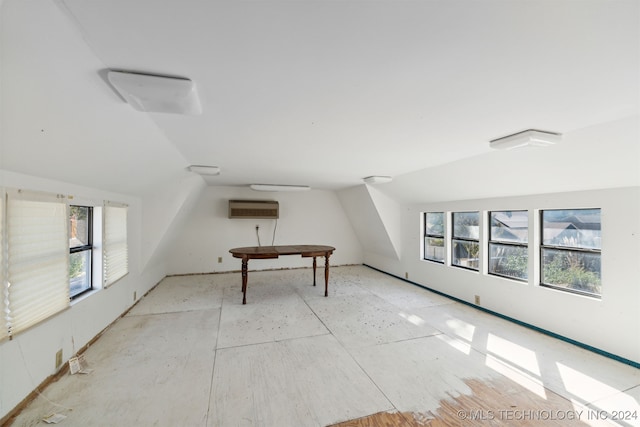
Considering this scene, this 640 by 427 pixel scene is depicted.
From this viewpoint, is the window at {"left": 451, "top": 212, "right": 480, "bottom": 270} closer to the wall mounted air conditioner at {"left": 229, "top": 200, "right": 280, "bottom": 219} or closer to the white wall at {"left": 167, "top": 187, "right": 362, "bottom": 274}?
the white wall at {"left": 167, "top": 187, "right": 362, "bottom": 274}

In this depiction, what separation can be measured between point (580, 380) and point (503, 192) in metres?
2.12

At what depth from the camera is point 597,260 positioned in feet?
9.16

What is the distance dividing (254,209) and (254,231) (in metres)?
0.62

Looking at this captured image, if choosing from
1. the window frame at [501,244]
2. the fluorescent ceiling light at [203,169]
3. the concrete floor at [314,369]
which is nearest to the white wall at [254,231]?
the concrete floor at [314,369]

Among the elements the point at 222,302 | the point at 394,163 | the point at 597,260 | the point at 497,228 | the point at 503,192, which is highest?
the point at 394,163

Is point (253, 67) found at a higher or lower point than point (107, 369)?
higher

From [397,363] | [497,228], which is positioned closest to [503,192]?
[497,228]

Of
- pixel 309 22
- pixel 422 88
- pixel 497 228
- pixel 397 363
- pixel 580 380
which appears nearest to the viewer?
pixel 309 22

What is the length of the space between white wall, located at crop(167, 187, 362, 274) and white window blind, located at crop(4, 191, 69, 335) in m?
3.46

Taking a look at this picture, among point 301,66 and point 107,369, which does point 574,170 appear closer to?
point 301,66

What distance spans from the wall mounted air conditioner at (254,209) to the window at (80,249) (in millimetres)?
3034

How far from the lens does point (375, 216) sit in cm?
559

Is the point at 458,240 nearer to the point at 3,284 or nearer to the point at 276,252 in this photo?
the point at 276,252

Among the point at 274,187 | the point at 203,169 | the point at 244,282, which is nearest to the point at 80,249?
the point at 203,169
